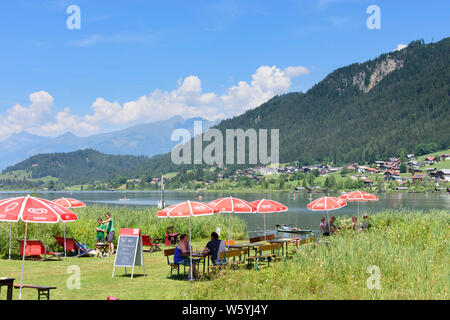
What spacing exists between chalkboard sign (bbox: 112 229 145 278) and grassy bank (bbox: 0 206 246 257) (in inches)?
233

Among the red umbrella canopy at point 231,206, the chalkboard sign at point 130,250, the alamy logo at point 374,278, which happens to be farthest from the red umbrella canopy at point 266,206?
the alamy logo at point 374,278

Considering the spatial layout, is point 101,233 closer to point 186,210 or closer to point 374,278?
point 186,210

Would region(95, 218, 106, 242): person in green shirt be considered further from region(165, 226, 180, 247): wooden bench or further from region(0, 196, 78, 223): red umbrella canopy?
region(0, 196, 78, 223): red umbrella canopy

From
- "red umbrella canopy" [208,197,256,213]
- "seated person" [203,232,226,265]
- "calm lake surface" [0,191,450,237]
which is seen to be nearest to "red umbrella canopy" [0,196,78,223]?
"seated person" [203,232,226,265]

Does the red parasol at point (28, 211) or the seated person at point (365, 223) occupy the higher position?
the red parasol at point (28, 211)

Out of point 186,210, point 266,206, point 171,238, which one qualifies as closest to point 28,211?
point 186,210

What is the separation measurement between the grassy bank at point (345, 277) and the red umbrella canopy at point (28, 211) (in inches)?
136

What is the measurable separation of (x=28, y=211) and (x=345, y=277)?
696 centimetres

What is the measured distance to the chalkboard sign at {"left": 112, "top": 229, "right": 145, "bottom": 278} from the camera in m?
12.4

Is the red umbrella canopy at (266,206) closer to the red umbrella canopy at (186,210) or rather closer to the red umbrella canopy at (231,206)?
the red umbrella canopy at (231,206)

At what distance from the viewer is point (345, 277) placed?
982 centimetres

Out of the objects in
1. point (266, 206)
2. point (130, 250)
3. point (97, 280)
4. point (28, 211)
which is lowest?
point (97, 280)

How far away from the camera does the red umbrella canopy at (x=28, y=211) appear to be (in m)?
9.09
